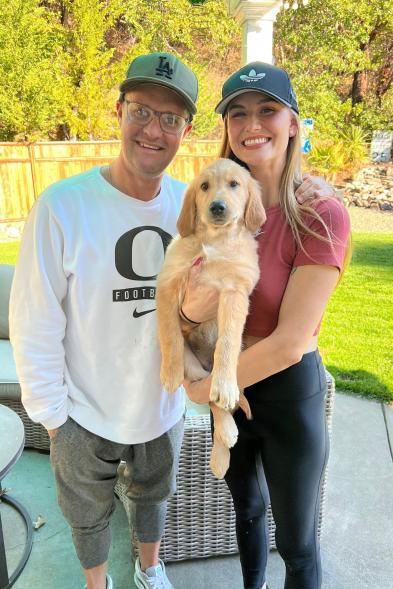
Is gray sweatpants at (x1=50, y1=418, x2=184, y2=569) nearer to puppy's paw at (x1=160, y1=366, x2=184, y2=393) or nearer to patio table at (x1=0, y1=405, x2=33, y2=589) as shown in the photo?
puppy's paw at (x1=160, y1=366, x2=184, y2=393)

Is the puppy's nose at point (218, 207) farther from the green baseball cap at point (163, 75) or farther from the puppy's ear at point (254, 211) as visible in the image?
the green baseball cap at point (163, 75)

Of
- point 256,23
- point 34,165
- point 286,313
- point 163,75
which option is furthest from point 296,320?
point 34,165

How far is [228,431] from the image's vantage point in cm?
190

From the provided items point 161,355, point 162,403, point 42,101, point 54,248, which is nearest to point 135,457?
point 162,403

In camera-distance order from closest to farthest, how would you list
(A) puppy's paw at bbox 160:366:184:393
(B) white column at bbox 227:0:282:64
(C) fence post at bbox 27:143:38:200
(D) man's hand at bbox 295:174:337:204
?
(D) man's hand at bbox 295:174:337:204 < (A) puppy's paw at bbox 160:366:184:393 < (B) white column at bbox 227:0:282:64 < (C) fence post at bbox 27:143:38:200

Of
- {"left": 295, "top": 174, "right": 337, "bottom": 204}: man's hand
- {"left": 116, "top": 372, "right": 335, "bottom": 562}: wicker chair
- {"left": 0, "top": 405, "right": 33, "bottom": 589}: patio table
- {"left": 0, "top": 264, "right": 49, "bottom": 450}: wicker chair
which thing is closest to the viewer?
{"left": 295, "top": 174, "right": 337, "bottom": 204}: man's hand

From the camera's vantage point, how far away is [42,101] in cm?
1528

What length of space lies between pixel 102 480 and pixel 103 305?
74cm

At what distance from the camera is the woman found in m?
1.67

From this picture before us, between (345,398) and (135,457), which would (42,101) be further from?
(135,457)

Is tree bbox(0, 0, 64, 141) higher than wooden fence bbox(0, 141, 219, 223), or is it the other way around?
tree bbox(0, 0, 64, 141)

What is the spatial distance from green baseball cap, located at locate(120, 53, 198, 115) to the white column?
5.19 metres

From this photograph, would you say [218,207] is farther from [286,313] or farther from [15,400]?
[15,400]

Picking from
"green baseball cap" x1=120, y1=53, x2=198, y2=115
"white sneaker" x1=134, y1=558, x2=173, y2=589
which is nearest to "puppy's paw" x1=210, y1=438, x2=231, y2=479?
"white sneaker" x1=134, y1=558, x2=173, y2=589
